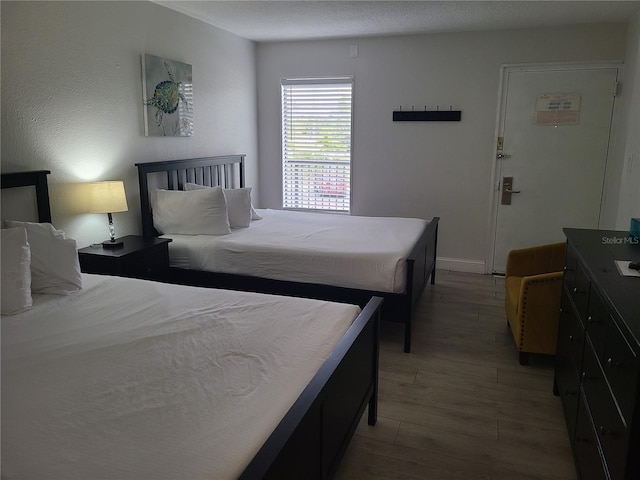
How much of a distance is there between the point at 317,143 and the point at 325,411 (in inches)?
170

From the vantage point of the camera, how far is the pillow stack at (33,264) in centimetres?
220

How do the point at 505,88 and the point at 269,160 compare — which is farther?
the point at 269,160

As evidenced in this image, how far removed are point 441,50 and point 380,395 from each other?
368 cm

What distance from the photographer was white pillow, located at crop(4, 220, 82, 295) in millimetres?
2426

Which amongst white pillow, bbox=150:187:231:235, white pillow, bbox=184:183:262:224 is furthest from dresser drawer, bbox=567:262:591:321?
white pillow, bbox=184:183:262:224

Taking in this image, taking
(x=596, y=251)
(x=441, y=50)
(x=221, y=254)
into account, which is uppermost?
(x=441, y=50)

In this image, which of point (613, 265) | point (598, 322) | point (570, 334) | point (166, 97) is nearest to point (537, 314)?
point (570, 334)

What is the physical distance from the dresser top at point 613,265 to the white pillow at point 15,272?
2417 mm

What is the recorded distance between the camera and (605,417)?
161 cm

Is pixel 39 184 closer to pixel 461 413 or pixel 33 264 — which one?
pixel 33 264

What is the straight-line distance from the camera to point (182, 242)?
3.76m

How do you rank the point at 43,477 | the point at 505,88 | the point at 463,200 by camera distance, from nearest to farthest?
the point at 43,477
the point at 505,88
the point at 463,200

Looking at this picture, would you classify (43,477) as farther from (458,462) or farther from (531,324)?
(531,324)

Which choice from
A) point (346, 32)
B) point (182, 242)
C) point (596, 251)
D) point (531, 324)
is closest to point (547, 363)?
point (531, 324)
